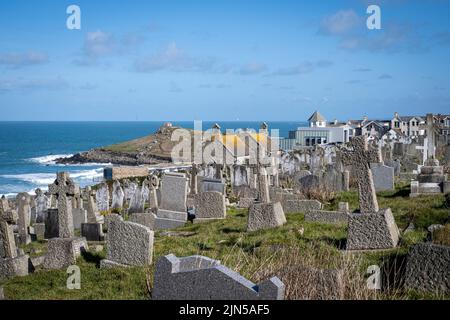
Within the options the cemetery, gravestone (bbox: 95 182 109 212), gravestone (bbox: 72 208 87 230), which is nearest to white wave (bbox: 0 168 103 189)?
gravestone (bbox: 95 182 109 212)

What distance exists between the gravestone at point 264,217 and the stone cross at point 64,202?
13.4ft

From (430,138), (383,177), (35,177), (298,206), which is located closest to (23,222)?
(298,206)

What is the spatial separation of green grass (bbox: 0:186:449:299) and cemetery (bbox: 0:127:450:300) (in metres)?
0.03

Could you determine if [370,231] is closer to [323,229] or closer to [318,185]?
[323,229]

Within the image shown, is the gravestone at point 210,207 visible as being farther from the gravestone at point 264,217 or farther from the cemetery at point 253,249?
the gravestone at point 264,217

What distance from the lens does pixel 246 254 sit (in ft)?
31.3

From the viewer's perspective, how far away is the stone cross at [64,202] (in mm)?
12125

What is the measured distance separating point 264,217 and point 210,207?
4.63 m

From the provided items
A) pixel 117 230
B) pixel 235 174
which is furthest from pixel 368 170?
pixel 235 174

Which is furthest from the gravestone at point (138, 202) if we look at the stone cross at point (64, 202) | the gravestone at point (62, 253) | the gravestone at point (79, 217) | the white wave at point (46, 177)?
the white wave at point (46, 177)

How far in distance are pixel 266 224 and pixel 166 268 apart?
21.5ft

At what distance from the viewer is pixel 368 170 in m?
10.2

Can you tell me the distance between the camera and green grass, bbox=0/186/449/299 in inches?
329

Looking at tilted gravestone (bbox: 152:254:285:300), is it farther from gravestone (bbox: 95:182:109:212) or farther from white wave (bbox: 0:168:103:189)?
white wave (bbox: 0:168:103:189)
